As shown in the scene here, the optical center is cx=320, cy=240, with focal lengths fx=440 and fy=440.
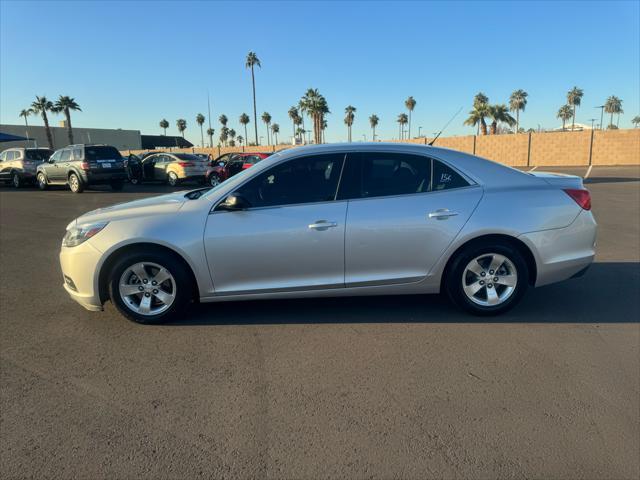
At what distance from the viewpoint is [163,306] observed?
4059 mm

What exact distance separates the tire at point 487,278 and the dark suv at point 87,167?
1653 centimetres

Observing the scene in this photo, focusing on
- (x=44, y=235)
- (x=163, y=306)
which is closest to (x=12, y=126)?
(x=44, y=235)

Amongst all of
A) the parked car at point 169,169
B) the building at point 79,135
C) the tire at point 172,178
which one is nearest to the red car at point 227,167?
the parked car at point 169,169

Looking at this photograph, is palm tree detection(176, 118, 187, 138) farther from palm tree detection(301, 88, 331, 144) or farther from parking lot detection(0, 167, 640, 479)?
parking lot detection(0, 167, 640, 479)

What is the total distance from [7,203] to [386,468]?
53.8 ft

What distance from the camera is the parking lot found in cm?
235

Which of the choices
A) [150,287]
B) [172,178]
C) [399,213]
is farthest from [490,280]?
[172,178]

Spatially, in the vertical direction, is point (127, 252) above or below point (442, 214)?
below

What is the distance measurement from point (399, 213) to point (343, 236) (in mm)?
547

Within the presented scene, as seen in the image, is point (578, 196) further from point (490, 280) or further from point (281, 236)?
point (281, 236)

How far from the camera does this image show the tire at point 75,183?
1736 cm

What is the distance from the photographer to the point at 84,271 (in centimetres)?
396

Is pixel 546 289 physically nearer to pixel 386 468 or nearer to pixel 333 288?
pixel 333 288

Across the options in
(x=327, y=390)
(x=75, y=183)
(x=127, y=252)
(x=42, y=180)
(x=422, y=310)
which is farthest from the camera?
(x=42, y=180)
